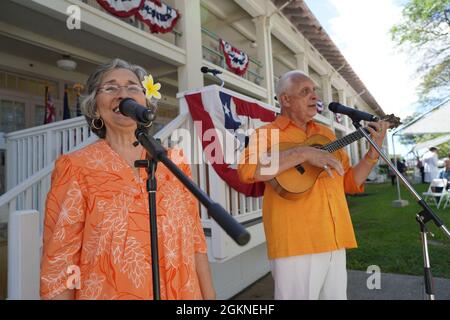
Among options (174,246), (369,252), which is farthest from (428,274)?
(369,252)

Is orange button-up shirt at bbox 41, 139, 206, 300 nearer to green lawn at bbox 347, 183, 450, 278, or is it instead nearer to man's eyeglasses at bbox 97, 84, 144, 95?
man's eyeglasses at bbox 97, 84, 144, 95

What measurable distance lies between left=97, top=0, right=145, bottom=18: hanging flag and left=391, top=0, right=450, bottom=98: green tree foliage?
16056mm

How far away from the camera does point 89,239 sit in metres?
1.19

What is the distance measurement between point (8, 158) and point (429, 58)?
1887cm

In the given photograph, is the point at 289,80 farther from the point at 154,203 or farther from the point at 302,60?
the point at 302,60

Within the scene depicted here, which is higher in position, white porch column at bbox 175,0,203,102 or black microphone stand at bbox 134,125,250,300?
white porch column at bbox 175,0,203,102

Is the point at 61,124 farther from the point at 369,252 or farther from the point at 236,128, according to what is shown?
the point at 369,252

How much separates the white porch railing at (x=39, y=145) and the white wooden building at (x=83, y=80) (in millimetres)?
14

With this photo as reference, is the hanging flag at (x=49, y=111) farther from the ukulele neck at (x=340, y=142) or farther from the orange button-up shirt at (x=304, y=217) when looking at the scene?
the ukulele neck at (x=340, y=142)

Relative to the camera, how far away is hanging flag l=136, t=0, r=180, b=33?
5.28 metres

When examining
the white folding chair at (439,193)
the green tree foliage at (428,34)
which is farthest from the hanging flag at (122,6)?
the green tree foliage at (428,34)

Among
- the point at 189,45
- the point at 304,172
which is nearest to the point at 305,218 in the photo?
the point at 304,172

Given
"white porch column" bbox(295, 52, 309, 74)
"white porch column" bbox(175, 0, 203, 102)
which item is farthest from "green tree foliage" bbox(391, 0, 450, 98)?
"white porch column" bbox(175, 0, 203, 102)

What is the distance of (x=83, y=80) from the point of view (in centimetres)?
690
